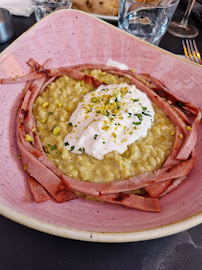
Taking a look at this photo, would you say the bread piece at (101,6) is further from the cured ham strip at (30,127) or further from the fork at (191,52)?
the cured ham strip at (30,127)

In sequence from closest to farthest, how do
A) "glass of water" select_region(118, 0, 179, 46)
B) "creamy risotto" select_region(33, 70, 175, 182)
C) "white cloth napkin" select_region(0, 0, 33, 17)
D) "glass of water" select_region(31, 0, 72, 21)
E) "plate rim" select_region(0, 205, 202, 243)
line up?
"plate rim" select_region(0, 205, 202, 243), "creamy risotto" select_region(33, 70, 175, 182), "glass of water" select_region(118, 0, 179, 46), "glass of water" select_region(31, 0, 72, 21), "white cloth napkin" select_region(0, 0, 33, 17)

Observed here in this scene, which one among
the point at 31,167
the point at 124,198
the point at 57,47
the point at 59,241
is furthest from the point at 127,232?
the point at 57,47

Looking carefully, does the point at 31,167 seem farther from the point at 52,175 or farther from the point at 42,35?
the point at 42,35

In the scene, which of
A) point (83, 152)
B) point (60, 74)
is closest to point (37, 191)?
point (83, 152)

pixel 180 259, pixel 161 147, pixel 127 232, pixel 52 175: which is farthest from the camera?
pixel 161 147

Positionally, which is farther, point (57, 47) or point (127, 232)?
point (57, 47)

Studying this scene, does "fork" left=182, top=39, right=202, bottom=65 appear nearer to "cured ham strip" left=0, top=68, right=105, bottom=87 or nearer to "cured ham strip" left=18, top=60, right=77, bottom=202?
"cured ham strip" left=0, top=68, right=105, bottom=87

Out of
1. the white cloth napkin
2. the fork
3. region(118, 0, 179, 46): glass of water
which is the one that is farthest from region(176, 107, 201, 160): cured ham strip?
the white cloth napkin
